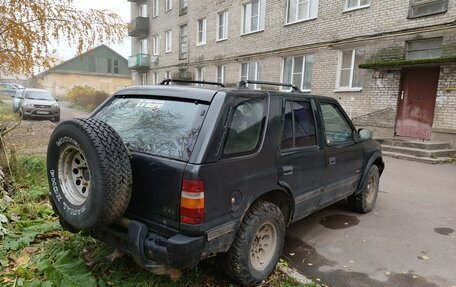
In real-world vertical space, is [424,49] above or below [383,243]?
above

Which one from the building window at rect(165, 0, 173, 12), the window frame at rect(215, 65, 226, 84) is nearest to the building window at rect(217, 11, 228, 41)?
the window frame at rect(215, 65, 226, 84)

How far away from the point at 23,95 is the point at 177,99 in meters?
17.6

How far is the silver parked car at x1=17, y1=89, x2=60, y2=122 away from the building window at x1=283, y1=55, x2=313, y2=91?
11.5m

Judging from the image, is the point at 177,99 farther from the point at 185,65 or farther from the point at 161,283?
the point at 185,65

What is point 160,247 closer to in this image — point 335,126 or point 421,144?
point 335,126

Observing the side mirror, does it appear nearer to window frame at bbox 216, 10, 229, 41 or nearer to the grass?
the grass

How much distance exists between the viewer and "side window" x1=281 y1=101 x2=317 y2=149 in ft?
10.6

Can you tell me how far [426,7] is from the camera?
32.7 feet

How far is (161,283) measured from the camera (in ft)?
9.02

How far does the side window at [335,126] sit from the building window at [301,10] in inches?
410

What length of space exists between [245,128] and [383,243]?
245cm

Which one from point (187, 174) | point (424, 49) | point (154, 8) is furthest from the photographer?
point (154, 8)

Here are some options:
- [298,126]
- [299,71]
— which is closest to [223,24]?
[299,71]

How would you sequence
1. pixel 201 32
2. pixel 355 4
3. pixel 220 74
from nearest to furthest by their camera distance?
1. pixel 355 4
2. pixel 220 74
3. pixel 201 32
